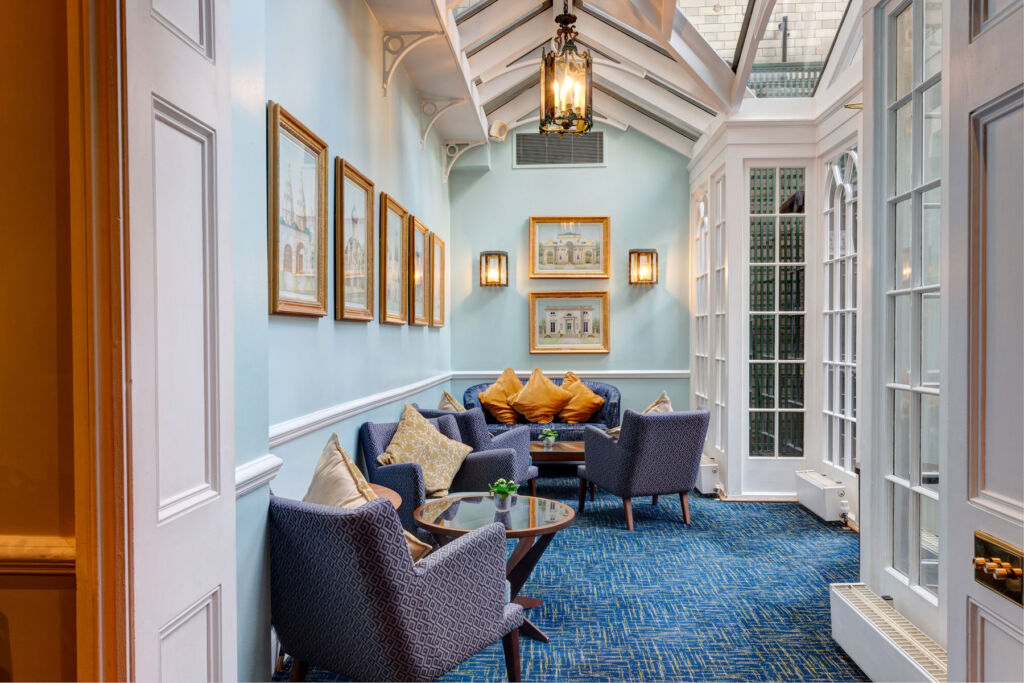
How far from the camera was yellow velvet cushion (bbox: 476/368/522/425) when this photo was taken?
6895mm

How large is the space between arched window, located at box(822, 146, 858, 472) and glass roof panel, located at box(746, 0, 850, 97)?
727 millimetres

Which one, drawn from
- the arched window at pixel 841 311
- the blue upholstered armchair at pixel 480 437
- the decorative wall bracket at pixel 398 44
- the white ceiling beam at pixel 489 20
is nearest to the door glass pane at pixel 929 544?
the arched window at pixel 841 311

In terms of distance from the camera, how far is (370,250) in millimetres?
3947

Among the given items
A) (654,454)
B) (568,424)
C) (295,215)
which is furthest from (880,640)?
(568,424)

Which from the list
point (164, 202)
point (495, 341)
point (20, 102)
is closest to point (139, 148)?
point (164, 202)

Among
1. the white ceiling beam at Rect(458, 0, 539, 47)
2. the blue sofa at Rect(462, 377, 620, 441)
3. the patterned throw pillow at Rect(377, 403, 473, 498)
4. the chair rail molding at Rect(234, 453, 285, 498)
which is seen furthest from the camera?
the blue sofa at Rect(462, 377, 620, 441)

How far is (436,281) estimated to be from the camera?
253 inches

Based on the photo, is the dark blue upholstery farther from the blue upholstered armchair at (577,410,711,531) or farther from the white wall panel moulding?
the white wall panel moulding

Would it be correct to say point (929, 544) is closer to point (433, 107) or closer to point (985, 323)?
point (985, 323)

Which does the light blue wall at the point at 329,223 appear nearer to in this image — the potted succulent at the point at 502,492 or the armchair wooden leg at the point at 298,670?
the armchair wooden leg at the point at 298,670

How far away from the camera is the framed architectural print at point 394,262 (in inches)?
A: 169

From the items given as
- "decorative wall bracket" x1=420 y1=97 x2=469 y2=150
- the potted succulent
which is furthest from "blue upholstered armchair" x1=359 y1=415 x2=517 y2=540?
"decorative wall bracket" x1=420 y1=97 x2=469 y2=150

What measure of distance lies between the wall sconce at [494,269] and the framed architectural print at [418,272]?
148 cm

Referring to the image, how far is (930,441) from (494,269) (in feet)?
17.5
